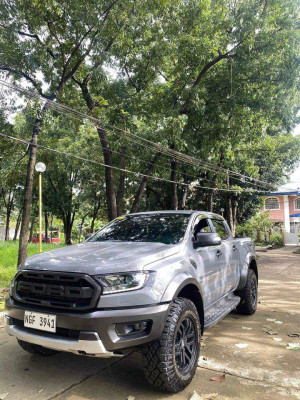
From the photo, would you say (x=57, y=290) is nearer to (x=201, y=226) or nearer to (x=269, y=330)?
(x=201, y=226)

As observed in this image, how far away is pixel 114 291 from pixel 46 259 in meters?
0.80

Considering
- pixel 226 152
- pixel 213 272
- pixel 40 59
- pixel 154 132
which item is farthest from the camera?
pixel 226 152

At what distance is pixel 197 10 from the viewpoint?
10.8 meters

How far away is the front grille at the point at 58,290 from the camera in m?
2.51

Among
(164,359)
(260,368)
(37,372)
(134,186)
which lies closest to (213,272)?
(260,368)

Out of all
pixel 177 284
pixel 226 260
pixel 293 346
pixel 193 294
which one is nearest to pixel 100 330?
pixel 177 284

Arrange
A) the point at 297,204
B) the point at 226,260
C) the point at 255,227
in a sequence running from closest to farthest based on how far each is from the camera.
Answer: the point at 226,260, the point at 255,227, the point at 297,204

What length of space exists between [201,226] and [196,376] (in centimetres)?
176

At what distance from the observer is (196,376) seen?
10.1 feet

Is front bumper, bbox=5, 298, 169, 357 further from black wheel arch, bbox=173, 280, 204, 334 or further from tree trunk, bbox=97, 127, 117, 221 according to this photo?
tree trunk, bbox=97, 127, 117, 221

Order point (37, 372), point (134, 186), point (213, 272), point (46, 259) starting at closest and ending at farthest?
point (46, 259) < point (37, 372) < point (213, 272) < point (134, 186)

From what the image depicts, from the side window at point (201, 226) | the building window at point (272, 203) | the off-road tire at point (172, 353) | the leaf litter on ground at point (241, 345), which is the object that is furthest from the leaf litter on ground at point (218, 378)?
the building window at point (272, 203)

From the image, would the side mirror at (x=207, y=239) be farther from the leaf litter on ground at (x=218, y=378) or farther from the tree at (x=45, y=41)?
the tree at (x=45, y=41)

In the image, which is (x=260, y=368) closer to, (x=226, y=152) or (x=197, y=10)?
(x=197, y=10)
